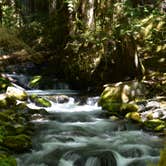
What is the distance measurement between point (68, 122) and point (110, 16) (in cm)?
492

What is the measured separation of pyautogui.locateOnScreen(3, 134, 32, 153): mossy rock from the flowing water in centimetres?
14

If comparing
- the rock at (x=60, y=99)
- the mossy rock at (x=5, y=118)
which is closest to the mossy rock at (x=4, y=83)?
the rock at (x=60, y=99)

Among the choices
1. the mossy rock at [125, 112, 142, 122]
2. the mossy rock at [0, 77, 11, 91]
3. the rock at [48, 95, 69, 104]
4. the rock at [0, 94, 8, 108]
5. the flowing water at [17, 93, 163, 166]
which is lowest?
the flowing water at [17, 93, 163, 166]

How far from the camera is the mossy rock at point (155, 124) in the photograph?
365 inches

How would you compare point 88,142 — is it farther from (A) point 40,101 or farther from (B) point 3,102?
(A) point 40,101

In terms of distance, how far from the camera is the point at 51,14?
1736cm

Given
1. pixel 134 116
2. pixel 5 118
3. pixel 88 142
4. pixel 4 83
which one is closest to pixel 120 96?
pixel 134 116

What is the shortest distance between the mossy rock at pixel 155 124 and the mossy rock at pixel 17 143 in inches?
115

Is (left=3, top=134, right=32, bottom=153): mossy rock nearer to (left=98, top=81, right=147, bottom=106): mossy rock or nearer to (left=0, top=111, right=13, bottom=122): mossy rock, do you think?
(left=0, top=111, right=13, bottom=122): mossy rock

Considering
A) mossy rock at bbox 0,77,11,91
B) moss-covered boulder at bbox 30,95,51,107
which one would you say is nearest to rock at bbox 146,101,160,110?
moss-covered boulder at bbox 30,95,51,107

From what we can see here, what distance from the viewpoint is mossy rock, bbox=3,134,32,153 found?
7.58 meters

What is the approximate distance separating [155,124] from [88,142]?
6.08 ft

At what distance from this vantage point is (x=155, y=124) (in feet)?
31.2

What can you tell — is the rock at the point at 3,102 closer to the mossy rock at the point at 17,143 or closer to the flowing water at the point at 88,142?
the flowing water at the point at 88,142
